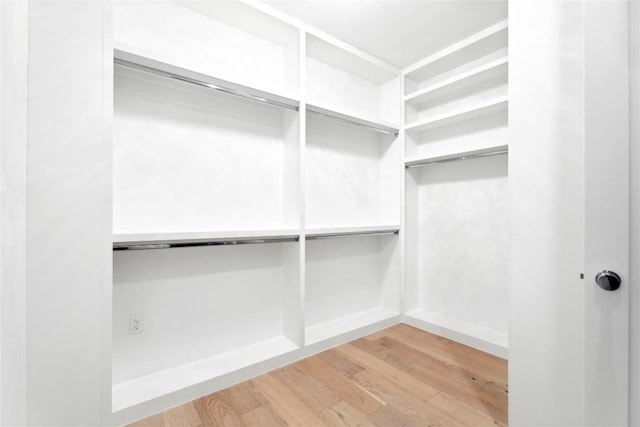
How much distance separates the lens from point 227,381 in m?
1.67

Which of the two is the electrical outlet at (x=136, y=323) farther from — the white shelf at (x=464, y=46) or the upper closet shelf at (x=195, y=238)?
the white shelf at (x=464, y=46)

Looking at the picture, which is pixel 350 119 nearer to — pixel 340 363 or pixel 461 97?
pixel 461 97

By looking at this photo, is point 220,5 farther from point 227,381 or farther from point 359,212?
point 227,381

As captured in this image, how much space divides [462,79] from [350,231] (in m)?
1.47

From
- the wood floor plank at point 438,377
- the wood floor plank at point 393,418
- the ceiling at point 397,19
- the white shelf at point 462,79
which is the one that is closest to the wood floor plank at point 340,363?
the wood floor plank at point 438,377

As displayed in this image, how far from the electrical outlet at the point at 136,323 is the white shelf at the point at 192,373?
0.89 feet

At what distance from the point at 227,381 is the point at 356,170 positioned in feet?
6.28

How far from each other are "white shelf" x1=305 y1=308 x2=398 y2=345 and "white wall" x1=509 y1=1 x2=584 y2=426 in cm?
121

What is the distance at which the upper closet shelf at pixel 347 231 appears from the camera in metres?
2.07

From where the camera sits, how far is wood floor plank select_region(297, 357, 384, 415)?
151cm

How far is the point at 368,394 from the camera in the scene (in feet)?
5.23

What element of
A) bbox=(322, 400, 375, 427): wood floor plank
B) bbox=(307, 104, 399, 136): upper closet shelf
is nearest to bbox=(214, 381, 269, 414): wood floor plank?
Answer: bbox=(322, 400, 375, 427): wood floor plank

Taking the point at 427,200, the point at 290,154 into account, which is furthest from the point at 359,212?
the point at 290,154

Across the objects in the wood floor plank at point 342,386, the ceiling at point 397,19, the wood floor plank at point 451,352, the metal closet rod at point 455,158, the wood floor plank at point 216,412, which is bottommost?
the wood floor plank at point 216,412
